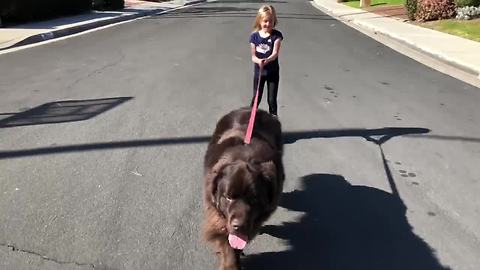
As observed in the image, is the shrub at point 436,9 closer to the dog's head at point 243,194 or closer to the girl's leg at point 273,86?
the girl's leg at point 273,86

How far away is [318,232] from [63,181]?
2530mm

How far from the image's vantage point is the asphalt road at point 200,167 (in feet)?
12.8

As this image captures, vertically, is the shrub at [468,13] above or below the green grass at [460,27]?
above

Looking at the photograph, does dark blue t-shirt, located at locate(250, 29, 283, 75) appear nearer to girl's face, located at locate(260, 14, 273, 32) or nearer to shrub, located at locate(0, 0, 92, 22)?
girl's face, located at locate(260, 14, 273, 32)

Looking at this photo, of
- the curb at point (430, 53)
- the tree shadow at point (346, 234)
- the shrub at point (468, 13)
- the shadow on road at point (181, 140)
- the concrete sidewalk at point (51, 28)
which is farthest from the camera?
the shrub at point (468, 13)

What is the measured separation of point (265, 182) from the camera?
9.87 feet

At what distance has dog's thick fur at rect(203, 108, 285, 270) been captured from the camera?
288cm

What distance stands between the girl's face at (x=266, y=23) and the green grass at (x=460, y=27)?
43.0 feet

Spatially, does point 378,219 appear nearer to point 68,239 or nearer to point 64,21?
point 68,239

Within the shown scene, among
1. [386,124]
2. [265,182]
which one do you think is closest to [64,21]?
[386,124]

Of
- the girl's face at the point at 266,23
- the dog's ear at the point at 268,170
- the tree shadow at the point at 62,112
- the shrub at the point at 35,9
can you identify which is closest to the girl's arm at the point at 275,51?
the girl's face at the point at 266,23

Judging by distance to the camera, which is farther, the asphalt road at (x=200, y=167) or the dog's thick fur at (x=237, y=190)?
the asphalt road at (x=200, y=167)

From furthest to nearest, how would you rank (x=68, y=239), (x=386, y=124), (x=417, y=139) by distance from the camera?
1. (x=386, y=124)
2. (x=417, y=139)
3. (x=68, y=239)

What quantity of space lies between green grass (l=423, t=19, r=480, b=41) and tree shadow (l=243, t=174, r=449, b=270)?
46.6 ft
